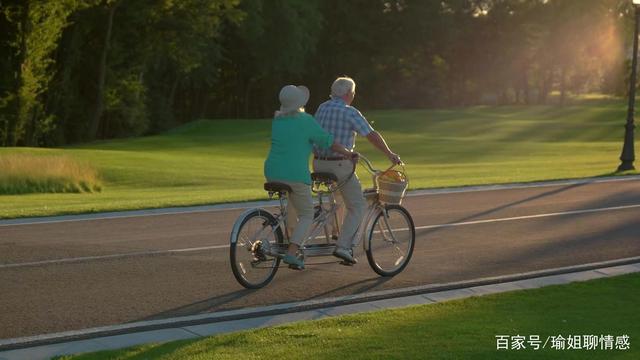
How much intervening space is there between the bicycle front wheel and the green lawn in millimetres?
6658

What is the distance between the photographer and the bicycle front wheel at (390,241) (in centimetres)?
960

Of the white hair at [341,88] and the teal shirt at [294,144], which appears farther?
the white hair at [341,88]

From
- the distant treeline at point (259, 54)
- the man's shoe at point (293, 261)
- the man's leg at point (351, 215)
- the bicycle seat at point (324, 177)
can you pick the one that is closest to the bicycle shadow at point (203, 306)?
the man's shoe at point (293, 261)

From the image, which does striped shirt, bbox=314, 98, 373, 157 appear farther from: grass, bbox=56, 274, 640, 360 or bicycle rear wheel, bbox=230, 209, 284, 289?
grass, bbox=56, 274, 640, 360

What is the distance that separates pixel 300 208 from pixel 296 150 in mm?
569

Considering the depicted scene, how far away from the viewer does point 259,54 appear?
213 feet

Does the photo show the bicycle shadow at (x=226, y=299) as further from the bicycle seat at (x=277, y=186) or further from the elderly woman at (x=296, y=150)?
the bicycle seat at (x=277, y=186)

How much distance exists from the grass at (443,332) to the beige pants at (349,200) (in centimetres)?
154

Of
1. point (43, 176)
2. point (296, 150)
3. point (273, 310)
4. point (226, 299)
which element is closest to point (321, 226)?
point (296, 150)

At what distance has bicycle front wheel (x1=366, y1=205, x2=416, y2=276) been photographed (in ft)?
31.5

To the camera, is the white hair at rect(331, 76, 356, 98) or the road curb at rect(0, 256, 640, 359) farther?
the white hair at rect(331, 76, 356, 98)

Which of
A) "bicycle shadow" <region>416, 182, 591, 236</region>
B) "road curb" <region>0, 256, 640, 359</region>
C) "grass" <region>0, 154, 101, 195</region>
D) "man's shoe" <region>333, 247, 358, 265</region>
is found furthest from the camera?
"grass" <region>0, 154, 101, 195</region>

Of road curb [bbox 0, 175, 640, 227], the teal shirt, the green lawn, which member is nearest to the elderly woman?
the teal shirt

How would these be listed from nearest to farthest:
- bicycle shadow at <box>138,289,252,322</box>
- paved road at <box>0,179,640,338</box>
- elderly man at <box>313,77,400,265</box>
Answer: bicycle shadow at <box>138,289,252,322</box>, paved road at <box>0,179,640,338</box>, elderly man at <box>313,77,400,265</box>
